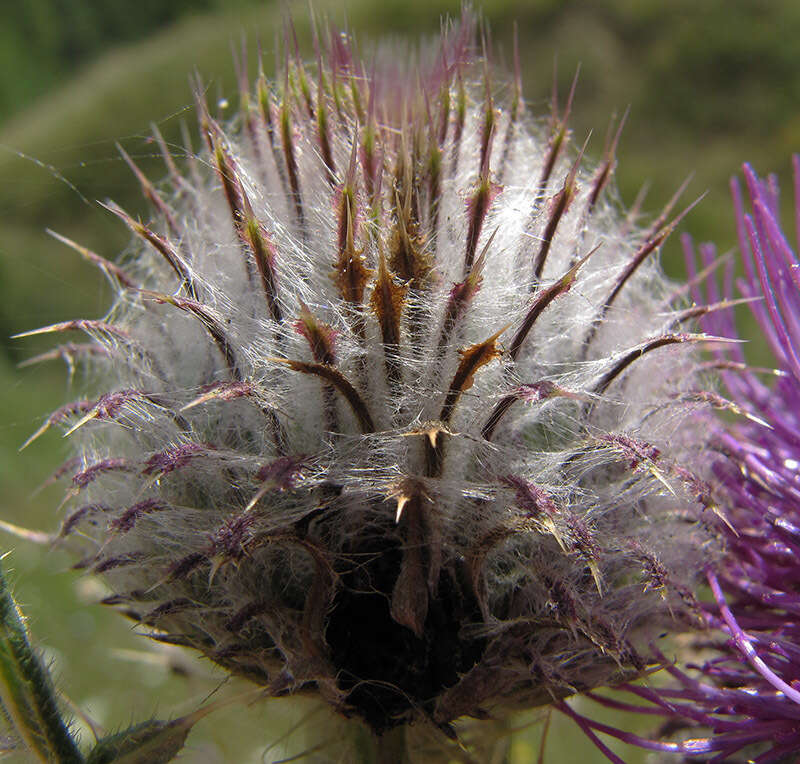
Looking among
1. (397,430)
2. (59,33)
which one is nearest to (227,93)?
(59,33)

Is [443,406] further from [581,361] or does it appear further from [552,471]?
[581,361]

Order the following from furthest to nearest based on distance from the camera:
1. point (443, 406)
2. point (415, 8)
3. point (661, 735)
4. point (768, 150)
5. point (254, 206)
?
point (415, 8) < point (768, 150) < point (661, 735) < point (254, 206) < point (443, 406)

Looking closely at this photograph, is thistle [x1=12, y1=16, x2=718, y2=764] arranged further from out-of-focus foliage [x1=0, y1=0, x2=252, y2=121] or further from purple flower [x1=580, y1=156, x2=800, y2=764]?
out-of-focus foliage [x1=0, y1=0, x2=252, y2=121]

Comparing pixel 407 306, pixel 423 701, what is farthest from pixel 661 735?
pixel 407 306

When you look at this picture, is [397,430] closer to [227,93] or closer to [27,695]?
[27,695]

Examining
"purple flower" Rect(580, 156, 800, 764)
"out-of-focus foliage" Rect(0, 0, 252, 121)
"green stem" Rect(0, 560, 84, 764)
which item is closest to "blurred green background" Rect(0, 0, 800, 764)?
"out-of-focus foliage" Rect(0, 0, 252, 121)

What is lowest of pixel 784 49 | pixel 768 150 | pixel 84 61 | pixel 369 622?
pixel 768 150
